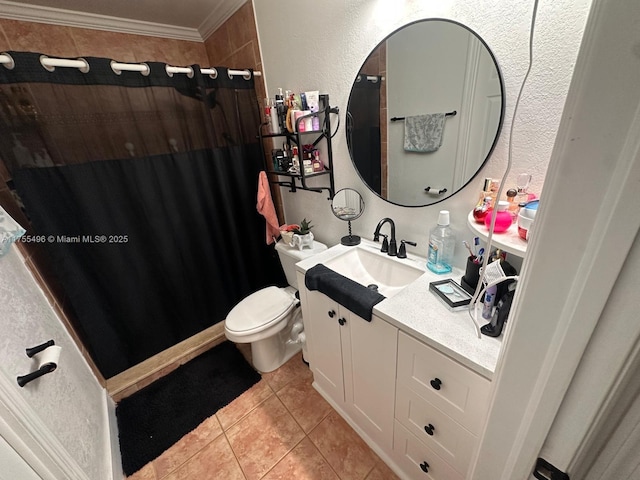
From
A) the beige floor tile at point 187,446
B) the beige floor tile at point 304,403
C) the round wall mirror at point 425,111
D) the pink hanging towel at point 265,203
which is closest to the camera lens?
the round wall mirror at point 425,111

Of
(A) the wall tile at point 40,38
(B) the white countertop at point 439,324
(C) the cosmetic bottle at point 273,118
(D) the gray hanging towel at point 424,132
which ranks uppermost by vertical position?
(A) the wall tile at point 40,38

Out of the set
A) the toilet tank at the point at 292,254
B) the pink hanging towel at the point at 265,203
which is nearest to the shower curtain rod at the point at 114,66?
the pink hanging towel at the point at 265,203

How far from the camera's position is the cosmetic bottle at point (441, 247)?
1.05m

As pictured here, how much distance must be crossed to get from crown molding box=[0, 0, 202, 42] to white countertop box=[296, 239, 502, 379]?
2.40 m

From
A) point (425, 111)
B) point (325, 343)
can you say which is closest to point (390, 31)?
point (425, 111)

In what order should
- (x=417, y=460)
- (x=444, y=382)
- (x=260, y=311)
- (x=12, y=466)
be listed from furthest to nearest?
1. (x=260, y=311)
2. (x=417, y=460)
3. (x=444, y=382)
4. (x=12, y=466)

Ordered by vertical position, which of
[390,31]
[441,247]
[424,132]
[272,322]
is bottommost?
[272,322]

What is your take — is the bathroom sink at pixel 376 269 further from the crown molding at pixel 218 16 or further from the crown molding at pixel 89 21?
the crown molding at pixel 89 21

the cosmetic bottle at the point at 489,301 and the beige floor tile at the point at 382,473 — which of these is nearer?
the cosmetic bottle at the point at 489,301

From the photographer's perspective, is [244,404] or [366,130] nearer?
[366,130]

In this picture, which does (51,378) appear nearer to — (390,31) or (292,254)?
(292,254)

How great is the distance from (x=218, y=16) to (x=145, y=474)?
106 inches

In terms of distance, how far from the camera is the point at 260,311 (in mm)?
1574

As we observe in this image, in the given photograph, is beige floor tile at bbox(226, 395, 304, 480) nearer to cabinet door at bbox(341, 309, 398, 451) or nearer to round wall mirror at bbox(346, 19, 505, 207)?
cabinet door at bbox(341, 309, 398, 451)
